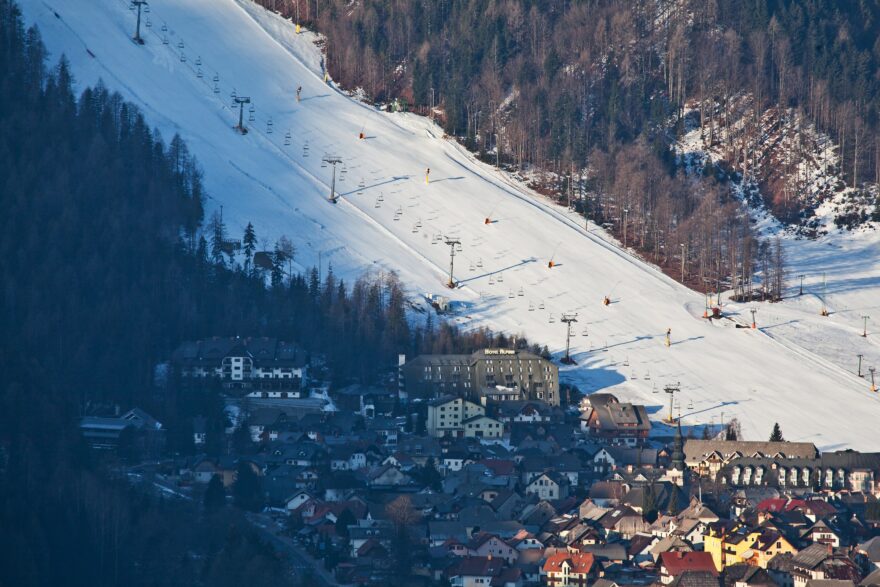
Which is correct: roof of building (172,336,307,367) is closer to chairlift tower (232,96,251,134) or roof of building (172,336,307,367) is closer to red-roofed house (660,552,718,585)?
red-roofed house (660,552,718,585)

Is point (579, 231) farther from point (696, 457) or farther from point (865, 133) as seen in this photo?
point (696, 457)

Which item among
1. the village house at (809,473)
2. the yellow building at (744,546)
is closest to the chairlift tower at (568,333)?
the village house at (809,473)

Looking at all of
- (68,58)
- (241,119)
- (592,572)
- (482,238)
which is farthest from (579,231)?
(592,572)

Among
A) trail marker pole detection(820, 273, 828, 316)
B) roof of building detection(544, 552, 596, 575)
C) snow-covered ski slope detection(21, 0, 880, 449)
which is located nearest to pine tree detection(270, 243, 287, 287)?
snow-covered ski slope detection(21, 0, 880, 449)

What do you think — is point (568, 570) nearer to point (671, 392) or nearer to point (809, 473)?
point (809, 473)

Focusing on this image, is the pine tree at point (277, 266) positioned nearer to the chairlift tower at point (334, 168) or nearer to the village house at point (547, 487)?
the chairlift tower at point (334, 168)

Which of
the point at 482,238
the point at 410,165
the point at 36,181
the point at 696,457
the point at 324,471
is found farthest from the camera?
the point at 410,165
